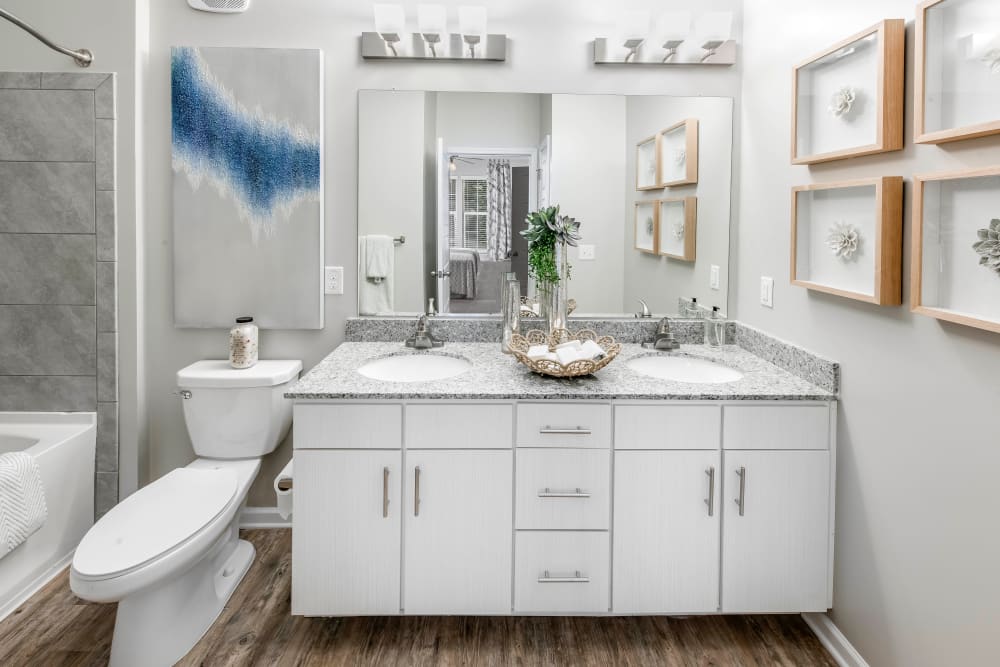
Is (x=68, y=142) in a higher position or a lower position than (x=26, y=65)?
lower

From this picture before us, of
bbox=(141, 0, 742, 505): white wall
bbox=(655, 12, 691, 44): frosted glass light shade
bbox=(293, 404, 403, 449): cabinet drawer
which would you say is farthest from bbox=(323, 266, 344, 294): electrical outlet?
bbox=(655, 12, 691, 44): frosted glass light shade

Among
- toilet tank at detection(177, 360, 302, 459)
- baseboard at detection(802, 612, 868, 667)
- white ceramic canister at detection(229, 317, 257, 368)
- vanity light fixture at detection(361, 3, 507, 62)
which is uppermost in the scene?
vanity light fixture at detection(361, 3, 507, 62)

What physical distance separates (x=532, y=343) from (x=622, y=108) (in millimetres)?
964

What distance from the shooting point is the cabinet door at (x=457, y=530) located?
190 centimetres

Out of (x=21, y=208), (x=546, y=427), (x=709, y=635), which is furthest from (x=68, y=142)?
(x=709, y=635)

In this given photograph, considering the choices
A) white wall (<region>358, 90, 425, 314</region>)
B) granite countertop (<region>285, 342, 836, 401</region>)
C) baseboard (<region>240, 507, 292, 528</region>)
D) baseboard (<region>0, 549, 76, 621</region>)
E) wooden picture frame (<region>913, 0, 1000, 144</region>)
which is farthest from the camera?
baseboard (<region>240, 507, 292, 528</region>)

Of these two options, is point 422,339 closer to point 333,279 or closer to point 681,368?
point 333,279

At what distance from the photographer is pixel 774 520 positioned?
1913 mm

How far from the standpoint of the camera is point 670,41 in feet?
8.08

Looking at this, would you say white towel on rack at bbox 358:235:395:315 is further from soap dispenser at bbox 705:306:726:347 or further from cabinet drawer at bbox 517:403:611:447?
soap dispenser at bbox 705:306:726:347

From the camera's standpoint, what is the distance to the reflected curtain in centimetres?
254

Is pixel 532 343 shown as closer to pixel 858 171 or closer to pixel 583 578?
pixel 583 578

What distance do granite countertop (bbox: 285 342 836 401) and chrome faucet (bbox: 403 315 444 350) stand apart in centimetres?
26

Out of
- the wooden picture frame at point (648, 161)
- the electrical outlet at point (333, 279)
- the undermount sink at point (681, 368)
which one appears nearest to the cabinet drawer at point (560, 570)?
the undermount sink at point (681, 368)
